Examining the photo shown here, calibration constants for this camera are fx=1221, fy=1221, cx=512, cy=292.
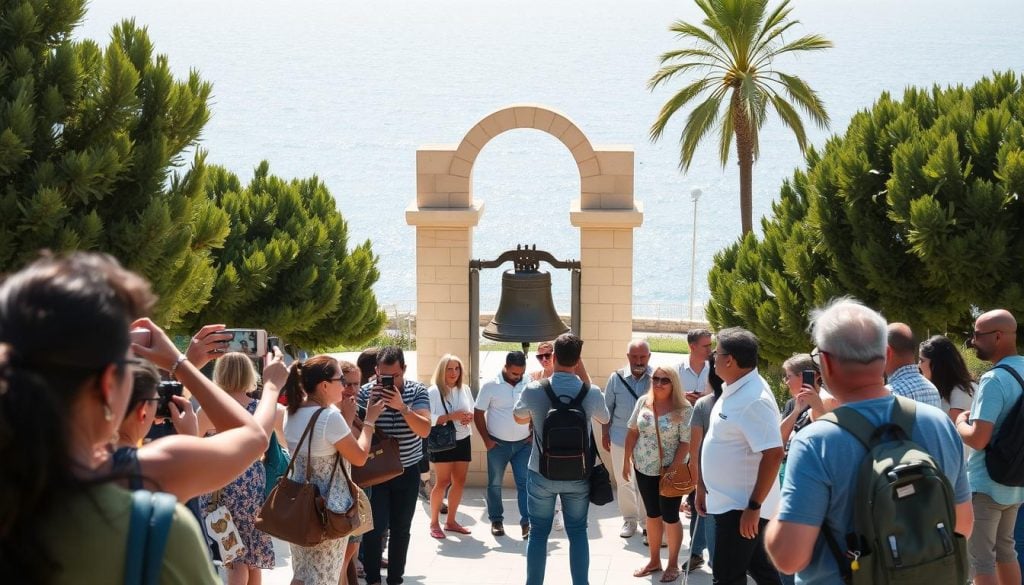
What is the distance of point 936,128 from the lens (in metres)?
15.2

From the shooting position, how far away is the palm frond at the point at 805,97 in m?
28.7

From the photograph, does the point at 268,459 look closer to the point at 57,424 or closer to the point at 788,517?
the point at 788,517

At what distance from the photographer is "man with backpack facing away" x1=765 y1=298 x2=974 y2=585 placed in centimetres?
348

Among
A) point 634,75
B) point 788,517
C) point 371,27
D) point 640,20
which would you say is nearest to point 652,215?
point 634,75

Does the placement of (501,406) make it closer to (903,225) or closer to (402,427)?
(402,427)

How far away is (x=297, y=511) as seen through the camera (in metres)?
6.36

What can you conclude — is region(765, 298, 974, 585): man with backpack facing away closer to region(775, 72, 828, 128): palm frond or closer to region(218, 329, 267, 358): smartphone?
region(218, 329, 267, 358): smartphone

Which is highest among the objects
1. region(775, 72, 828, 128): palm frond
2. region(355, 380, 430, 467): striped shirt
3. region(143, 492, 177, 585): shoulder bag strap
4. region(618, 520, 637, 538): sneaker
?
region(775, 72, 828, 128): palm frond

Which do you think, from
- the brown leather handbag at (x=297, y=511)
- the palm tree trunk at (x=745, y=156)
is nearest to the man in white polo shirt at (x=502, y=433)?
the brown leather handbag at (x=297, y=511)

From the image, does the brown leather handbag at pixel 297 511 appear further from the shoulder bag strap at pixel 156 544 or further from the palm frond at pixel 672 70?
the palm frond at pixel 672 70

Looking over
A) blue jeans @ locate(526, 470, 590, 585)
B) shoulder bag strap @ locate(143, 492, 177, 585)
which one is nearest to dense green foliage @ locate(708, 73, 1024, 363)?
blue jeans @ locate(526, 470, 590, 585)

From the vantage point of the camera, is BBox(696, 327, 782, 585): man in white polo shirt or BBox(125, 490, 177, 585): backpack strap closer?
BBox(125, 490, 177, 585): backpack strap

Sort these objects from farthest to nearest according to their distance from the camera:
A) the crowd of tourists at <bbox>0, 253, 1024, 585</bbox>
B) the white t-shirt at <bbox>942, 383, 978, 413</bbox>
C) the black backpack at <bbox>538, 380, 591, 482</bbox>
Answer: the black backpack at <bbox>538, 380, 591, 482</bbox> → the white t-shirt at <bbox>942, 383, 978, 413</bbox> → the crowd of tourists at <bbox>0, 253, 1024, 585</bbox>

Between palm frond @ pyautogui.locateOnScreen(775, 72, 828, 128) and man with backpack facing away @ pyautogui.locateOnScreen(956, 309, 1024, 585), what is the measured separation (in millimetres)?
23112
